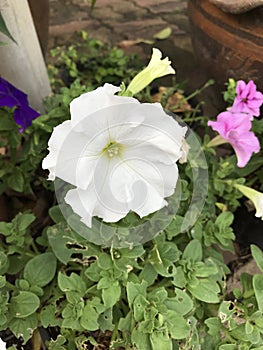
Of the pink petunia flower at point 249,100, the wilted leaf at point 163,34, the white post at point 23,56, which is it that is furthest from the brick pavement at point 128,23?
the pink petunia flower at point 249,100

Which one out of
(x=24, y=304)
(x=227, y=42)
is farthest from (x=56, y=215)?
(x=227, y=42)

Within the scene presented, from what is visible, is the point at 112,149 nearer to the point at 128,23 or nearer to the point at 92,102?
the point at 92,102

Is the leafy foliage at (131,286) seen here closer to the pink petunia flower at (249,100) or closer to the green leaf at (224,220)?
the green leaf at (224,220)

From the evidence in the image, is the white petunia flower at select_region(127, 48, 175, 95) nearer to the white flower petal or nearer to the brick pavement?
the white flower petal

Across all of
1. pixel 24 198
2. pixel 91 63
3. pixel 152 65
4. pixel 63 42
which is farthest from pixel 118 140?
pixel 63 42

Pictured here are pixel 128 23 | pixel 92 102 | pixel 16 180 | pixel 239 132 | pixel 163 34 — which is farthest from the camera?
pixel 128 23

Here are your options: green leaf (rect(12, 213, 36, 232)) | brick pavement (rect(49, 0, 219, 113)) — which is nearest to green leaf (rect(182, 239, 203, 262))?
green leaf (rect(12, 213, 36, 232))
